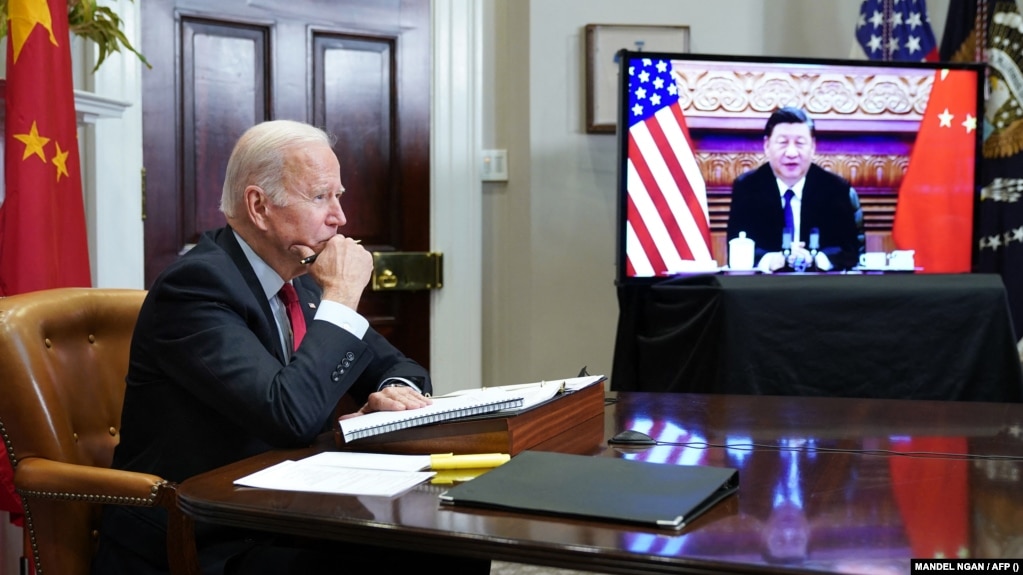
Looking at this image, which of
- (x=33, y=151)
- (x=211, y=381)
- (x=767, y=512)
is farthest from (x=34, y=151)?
(x=767, y=512)

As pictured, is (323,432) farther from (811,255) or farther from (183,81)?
(811,255)

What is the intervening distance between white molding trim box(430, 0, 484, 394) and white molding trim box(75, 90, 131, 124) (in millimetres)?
1245

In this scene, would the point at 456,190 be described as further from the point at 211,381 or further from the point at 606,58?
the point at 211,381

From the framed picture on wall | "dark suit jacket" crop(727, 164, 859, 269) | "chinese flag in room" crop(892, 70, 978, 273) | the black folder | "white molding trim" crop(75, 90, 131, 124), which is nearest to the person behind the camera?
the black folder

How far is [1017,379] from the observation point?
3.28 m

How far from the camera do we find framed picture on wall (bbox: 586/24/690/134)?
3811mm

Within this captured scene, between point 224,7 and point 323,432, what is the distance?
7.13 ft

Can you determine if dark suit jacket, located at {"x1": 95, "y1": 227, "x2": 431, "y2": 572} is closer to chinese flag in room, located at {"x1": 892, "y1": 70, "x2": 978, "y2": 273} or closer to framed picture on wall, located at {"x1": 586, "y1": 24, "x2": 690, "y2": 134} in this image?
framed picture on wall, located at {"x1": 586, "y1": 24, "x2": 690, "y2": 134}

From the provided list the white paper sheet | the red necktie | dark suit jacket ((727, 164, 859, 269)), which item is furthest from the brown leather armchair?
dark suit jacket ((727, 164, 859, 269))

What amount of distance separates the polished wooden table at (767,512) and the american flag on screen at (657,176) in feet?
5.73

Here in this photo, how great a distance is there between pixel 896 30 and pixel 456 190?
1740 millimetres

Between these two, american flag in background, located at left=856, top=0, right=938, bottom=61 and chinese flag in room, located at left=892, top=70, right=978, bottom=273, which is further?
american flag in background, located at left=856, top=0, right=938, bottom=61

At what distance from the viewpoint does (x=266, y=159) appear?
1809 millimetres

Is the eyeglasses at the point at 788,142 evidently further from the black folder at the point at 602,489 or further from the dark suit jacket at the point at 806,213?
the black folder at the point at 602,489
